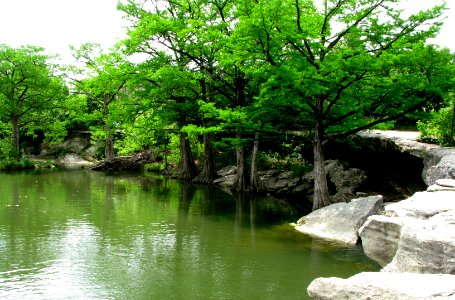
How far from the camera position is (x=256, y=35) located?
1268cm

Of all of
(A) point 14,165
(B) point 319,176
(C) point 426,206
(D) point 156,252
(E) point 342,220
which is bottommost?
(D) point 156,252

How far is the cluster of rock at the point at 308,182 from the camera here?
18.7m

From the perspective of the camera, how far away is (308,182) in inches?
822

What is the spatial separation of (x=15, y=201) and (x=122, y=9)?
45.4 ft

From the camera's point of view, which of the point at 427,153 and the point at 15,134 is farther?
the point at 15,134

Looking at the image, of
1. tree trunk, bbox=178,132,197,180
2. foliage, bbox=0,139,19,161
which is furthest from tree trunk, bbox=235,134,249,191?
foliage, bbox=0,139,19,161

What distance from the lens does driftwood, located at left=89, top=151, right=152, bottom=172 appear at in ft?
111

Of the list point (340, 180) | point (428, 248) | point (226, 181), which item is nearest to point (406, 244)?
point (428, 248)

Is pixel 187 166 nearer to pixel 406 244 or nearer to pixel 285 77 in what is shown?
pixel 285 77

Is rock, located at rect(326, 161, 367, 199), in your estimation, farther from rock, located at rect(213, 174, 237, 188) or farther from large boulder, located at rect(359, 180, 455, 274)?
large boulder, located at rect(359, 180, 455, 274)

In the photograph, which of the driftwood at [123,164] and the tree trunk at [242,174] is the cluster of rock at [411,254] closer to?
the tree trunk at [242,174]

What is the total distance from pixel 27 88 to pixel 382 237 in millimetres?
33237

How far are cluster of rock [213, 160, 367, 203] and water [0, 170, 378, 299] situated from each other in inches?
126

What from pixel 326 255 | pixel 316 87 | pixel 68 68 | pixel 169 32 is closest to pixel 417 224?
pixel 326 255
